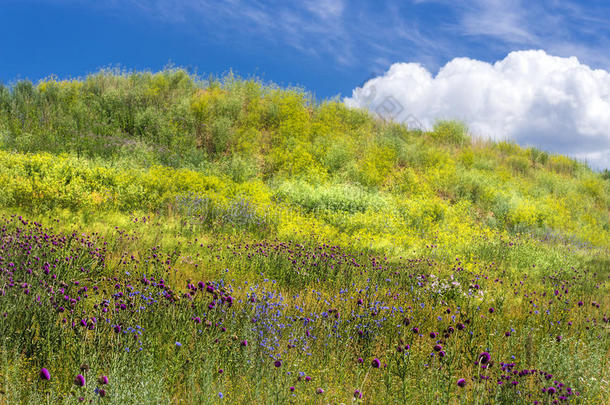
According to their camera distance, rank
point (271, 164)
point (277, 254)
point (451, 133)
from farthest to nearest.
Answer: point (451, 133), point (271, 164), point (277, 254)

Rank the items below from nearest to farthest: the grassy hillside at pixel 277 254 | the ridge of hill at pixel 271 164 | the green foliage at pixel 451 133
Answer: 1. the grassy hillside at pixel 277 254
2. the ridge of hill at pixel 271 164
3. the green foliage at pixel 451 133

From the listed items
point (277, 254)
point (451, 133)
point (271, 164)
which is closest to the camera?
point (277, 254)

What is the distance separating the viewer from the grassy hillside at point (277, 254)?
3.20 metres

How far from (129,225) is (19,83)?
1763cm

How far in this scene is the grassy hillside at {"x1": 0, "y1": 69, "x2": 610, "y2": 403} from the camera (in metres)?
3.20

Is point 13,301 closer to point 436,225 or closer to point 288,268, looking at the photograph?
point 288,268

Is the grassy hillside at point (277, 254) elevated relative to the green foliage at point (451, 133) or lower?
lower

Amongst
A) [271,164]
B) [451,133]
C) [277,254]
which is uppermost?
[451,133]

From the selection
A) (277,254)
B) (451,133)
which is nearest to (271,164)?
(277,254)

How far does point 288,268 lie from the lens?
620 centimetres

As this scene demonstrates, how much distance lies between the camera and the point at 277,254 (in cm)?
660

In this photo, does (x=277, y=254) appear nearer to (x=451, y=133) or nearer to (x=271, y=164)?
(x=271, y=164)

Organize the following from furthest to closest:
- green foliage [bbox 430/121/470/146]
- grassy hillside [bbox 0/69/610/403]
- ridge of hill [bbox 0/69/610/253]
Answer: green foliage [bbox 430/121/470/146] → ridge of hill [bbox 0/69/610/253] → grassy hillside [bbox 0/69/610/403]

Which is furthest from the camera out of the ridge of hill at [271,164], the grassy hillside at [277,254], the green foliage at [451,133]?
the green foliage at [451,133]
